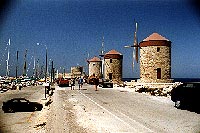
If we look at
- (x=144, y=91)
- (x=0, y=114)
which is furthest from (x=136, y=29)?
(x=0, y=114)

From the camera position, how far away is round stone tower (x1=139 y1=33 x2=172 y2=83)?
39219mm

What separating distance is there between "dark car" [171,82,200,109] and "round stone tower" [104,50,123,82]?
4035 centimetres

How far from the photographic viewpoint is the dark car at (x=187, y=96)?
16.4 metres

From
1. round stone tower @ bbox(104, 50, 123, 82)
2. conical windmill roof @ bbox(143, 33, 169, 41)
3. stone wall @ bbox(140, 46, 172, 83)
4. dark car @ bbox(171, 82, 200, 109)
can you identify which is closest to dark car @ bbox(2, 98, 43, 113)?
dark car @ bbox(171, 82, 200, 109)

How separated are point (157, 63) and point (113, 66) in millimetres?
21193

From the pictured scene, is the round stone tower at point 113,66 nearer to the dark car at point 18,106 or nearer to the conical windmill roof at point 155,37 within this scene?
the conical windmill roof at point 155,37

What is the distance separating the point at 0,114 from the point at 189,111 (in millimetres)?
13706

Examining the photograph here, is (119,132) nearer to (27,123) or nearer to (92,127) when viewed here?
(92,127)

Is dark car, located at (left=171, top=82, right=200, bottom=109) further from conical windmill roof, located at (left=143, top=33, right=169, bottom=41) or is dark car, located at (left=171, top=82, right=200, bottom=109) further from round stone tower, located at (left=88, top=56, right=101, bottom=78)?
round stone tower, located at (left=88, top=56, right=101, bottom=78)

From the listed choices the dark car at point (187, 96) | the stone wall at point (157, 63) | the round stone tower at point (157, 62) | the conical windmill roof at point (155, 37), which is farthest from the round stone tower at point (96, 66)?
the dark car at point (187, 96)

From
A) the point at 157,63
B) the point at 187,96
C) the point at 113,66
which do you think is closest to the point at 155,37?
the point at 157,63

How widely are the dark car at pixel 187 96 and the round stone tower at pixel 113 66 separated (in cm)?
4035

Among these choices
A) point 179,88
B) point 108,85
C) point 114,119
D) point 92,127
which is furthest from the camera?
point 108,85

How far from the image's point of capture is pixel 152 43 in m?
40.2
